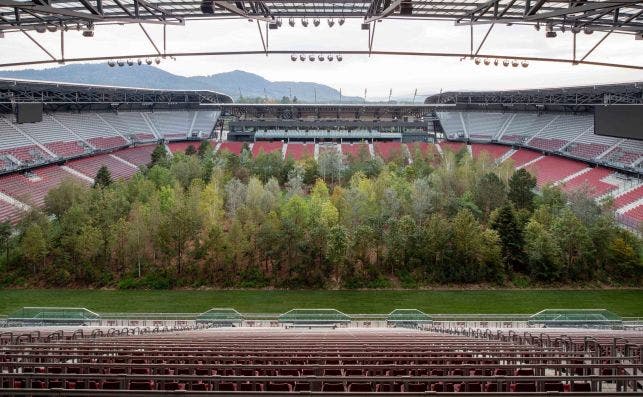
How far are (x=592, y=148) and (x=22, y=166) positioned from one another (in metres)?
54.3

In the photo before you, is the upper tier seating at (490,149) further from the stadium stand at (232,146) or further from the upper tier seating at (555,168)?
the stadium stand at (232,146)

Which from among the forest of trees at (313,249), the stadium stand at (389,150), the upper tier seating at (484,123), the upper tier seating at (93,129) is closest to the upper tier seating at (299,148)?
the stadium stand at (389,150)

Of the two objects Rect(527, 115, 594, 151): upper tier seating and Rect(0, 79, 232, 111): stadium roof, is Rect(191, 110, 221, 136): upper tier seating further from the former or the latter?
Rect(527, 115, 594, 151): upper tier seating

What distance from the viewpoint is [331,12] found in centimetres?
1591

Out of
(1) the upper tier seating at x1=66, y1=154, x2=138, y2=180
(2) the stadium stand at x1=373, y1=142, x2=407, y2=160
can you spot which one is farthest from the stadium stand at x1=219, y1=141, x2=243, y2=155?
(2) the stadium stand at x1=373, y1=142, x2=407, y2=160

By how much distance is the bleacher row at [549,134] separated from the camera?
47.3 metres

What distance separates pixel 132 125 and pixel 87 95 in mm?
12678

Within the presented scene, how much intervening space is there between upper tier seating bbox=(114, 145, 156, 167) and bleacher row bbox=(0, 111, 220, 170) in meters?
0.92

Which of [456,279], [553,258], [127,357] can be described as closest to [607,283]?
[553,258]

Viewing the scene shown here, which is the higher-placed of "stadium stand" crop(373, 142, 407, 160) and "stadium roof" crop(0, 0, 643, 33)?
"stadium stand" crop(373, 142, 407, 160)

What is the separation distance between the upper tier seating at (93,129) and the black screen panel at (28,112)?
3054 cm

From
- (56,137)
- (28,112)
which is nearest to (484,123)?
(56,137)

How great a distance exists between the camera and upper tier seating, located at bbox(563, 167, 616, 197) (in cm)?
4253

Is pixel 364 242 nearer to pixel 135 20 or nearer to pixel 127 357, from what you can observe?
pixel 135 20
